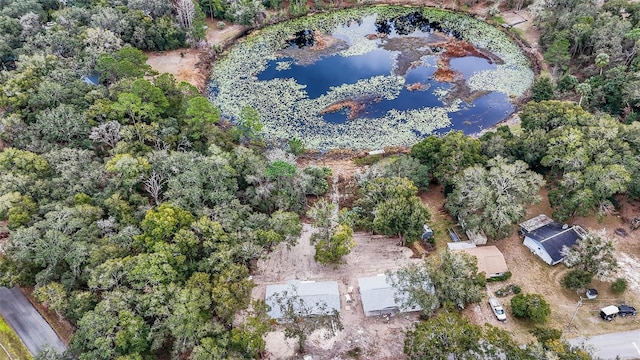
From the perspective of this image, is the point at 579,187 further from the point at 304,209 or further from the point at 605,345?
the point at 304,209

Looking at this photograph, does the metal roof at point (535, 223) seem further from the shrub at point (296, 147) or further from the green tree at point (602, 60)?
the green tree at point (602, 60)

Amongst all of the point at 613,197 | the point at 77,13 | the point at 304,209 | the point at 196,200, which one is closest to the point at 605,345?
the point at 613,197

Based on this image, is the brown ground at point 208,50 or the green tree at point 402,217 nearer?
the green tree at point 402,217

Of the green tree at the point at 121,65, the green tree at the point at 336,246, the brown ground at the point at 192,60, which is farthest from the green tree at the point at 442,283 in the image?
the brown ground at the point at 192,60

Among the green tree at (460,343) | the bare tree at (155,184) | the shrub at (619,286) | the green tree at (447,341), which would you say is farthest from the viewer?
the bare tree at (155,184)

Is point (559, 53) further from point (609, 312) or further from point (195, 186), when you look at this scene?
point (195, 186)

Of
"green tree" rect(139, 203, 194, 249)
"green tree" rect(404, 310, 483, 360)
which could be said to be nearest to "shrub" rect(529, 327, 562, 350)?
"green tree" rect(404, 310, 483, 360)

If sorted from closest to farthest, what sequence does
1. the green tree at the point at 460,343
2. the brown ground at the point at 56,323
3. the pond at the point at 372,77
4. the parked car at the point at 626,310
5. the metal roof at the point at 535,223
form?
the green tree at the point at 460,343, the brown ground at the point at 56,323, the parked car at the point at 626,310, the metal roof at the point at 535,223, the pond at the point at 372,77
